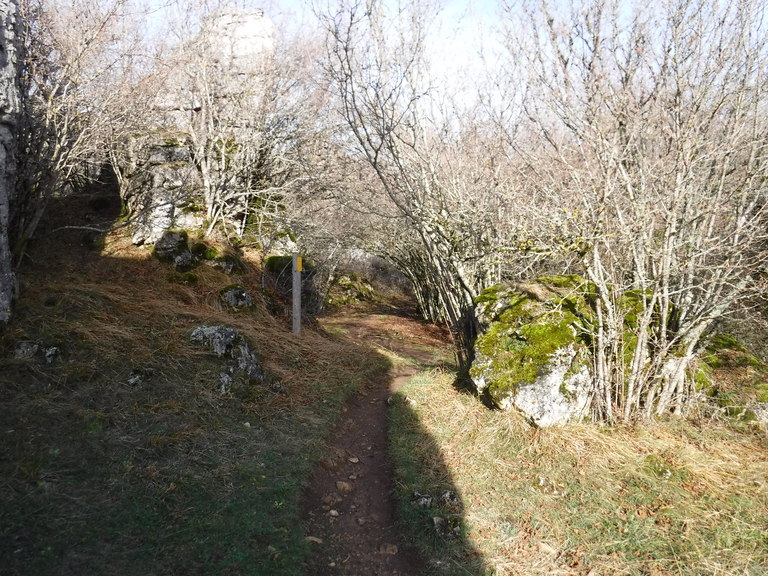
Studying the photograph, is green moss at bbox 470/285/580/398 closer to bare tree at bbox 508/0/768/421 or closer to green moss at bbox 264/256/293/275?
bare tree at bbox 508/0/768/421

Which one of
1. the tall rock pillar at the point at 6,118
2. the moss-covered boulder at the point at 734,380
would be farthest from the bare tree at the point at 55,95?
the moss-covered boulder at the point at 734,380

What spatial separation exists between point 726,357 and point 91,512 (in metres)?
7.36

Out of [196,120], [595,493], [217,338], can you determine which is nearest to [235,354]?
[217,338]

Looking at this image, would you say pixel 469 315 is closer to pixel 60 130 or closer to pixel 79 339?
pixel 79 339

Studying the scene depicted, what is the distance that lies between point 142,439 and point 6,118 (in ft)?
13.3

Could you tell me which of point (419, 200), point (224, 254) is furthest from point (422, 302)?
point (419, 200)

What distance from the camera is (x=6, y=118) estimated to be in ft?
16.9

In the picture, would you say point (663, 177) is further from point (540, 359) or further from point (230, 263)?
point (230, 263)

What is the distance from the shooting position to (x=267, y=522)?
3.74 m

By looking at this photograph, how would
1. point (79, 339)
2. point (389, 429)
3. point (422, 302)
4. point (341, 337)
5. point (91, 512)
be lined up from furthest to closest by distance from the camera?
point (422, 302) < point (341, 337) < point (389, 429) < point (79, 339) < point (91, 512)

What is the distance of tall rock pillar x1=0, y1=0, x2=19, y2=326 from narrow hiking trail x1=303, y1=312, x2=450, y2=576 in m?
4.18

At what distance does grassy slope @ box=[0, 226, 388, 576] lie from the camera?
3.26 m

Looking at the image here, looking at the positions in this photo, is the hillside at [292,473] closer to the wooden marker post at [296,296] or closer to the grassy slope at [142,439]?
the grassy slope at [142,439]

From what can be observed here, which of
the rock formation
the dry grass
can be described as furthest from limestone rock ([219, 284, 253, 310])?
the dry grass
